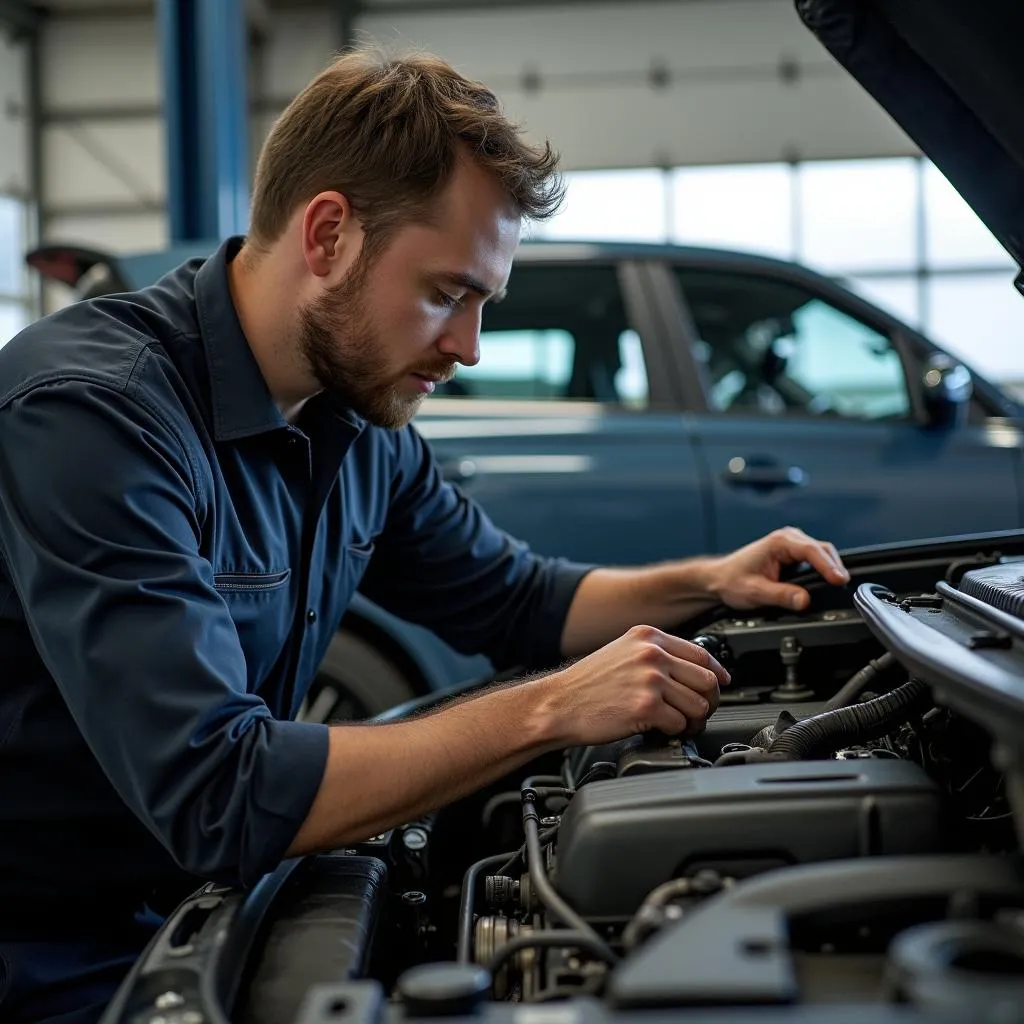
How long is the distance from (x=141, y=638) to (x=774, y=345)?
2.58 meters

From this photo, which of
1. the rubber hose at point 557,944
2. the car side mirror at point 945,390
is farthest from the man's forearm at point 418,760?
the car side mirror at point 945,390

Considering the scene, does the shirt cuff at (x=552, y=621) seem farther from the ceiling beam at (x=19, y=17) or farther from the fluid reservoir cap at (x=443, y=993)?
the ceiling beam at (x=19, y=17)

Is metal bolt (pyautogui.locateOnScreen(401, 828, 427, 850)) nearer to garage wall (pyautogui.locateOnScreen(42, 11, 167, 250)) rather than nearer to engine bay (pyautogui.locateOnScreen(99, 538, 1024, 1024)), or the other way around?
engine bay (pyautogui.locateOnScreen(99, 538, 1024, 1024))

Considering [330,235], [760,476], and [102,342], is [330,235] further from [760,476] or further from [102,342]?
[760,476]

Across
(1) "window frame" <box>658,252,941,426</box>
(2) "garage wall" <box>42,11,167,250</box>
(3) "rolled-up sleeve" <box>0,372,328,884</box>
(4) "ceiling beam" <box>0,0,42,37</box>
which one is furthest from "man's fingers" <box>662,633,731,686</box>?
(4) "ceiling beam" <box>0,0,42,37</box>

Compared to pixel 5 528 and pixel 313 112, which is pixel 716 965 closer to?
pixel 5 528

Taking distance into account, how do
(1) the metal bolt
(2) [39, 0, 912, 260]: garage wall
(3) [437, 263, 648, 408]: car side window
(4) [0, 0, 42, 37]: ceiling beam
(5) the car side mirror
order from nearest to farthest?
(1) the metal bolt → (5) the car side mirror → (3) [437, 263, 648, 408]: car side window → (2) [39, 0, 912, 260]: garage wall → (4) [0, 0, 42, 37]: ceiling beam

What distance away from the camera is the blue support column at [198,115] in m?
4.78

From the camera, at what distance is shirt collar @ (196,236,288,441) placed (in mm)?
1541

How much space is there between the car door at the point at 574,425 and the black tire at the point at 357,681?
45cm

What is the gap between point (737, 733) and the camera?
4.99 ft

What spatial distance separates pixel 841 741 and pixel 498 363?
215 centimetres

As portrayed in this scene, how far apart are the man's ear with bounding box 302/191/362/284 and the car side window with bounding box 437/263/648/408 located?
1711 mm

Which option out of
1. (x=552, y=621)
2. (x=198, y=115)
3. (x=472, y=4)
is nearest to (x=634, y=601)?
(x=552, y=621)
